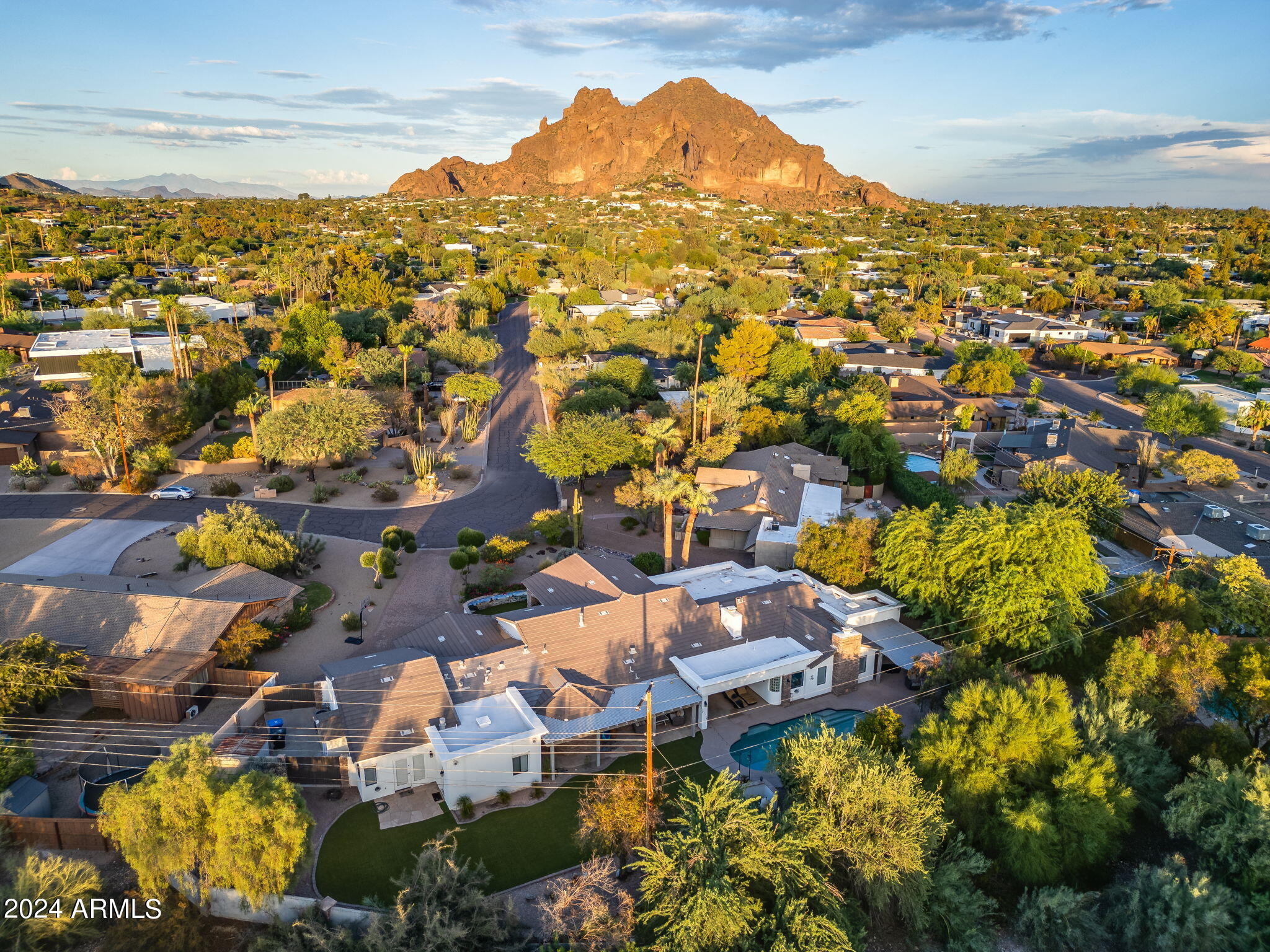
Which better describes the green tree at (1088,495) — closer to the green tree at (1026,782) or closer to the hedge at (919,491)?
the hedge at (919,491)

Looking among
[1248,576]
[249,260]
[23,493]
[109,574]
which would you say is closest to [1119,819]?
[1248,576]

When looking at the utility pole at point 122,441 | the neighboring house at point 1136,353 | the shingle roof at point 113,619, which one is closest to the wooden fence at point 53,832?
the shingle roof at point 113,619

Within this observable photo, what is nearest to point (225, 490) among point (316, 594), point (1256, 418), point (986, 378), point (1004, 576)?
point (316, 594)

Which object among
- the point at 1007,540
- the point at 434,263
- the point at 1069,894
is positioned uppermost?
the point at 434,263

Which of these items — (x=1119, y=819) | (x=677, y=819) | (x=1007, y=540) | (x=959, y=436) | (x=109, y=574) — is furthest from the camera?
(x=959, y=436)

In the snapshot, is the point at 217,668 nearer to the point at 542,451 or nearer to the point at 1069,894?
the point at 542,451

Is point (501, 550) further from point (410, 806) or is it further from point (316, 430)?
point (316, 430)
